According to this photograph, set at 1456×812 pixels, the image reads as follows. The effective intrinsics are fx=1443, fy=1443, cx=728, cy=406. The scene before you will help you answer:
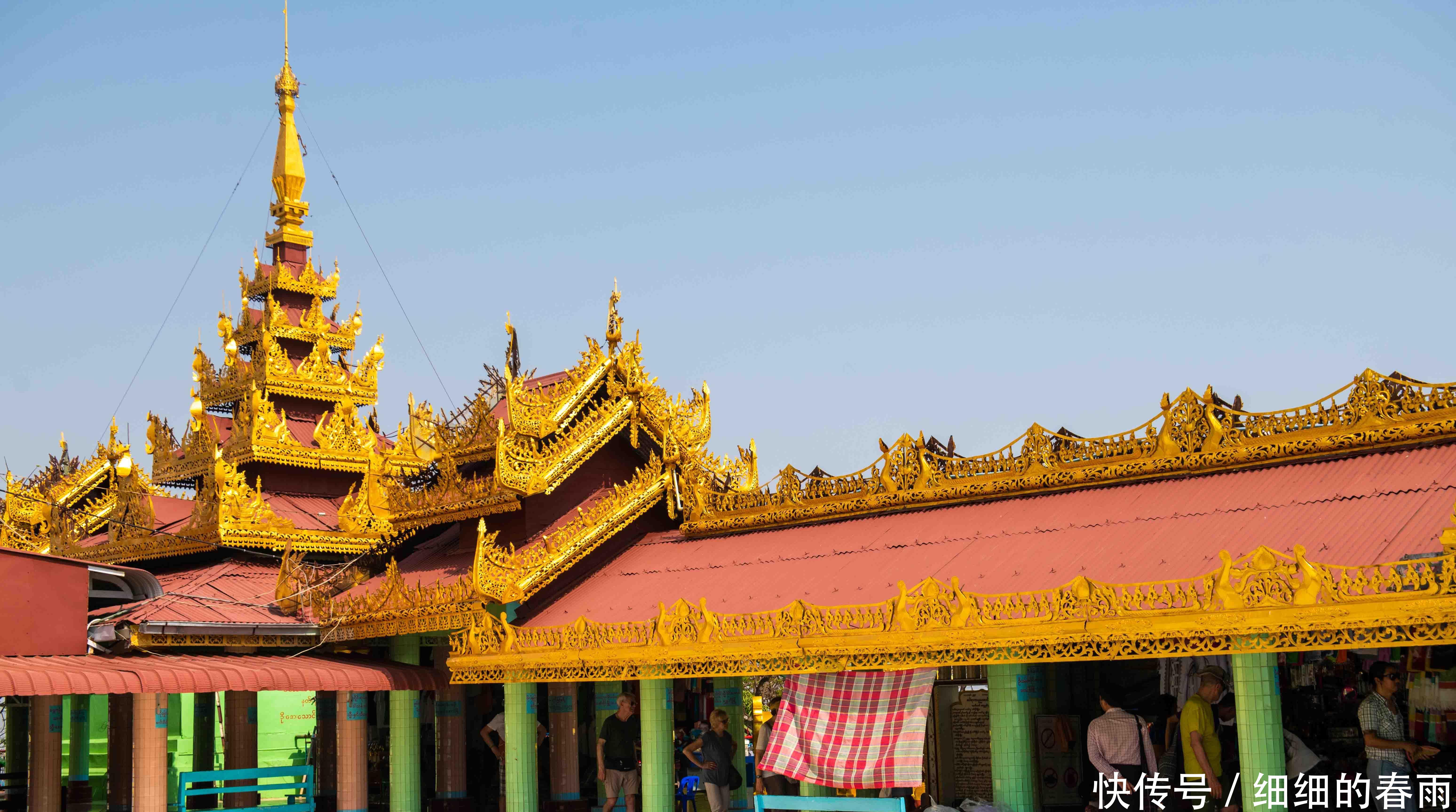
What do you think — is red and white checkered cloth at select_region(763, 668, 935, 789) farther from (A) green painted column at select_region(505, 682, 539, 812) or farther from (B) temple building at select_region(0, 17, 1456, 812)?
(A) green painted column at select_region(505, 682, 539, 812)

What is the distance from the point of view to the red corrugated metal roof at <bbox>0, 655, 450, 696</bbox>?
48.3ft

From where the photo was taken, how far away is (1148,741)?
1263 centimetres

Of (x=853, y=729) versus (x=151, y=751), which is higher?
(x=853, y=729)

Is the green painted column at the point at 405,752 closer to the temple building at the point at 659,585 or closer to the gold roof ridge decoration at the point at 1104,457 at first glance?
the temple building at the point at 659,585

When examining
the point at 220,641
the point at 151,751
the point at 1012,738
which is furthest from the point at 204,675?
the point at 1012,738

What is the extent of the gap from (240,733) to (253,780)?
2031mm

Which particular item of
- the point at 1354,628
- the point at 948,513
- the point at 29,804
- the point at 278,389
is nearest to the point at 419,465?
the point at 278,389

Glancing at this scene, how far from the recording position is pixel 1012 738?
13.0 meters

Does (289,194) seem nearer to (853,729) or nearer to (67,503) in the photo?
(67,503)

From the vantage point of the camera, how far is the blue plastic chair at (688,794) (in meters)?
18.9

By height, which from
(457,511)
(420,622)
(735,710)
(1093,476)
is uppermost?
(457,511)

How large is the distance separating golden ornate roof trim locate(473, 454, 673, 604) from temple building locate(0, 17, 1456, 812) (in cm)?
5

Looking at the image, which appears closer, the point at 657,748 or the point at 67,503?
the point at 657,748

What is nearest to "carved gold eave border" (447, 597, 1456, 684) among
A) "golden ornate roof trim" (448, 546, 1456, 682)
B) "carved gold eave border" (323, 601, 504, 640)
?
"golden ornate roof trim" (448, 546, 1456, 682)
